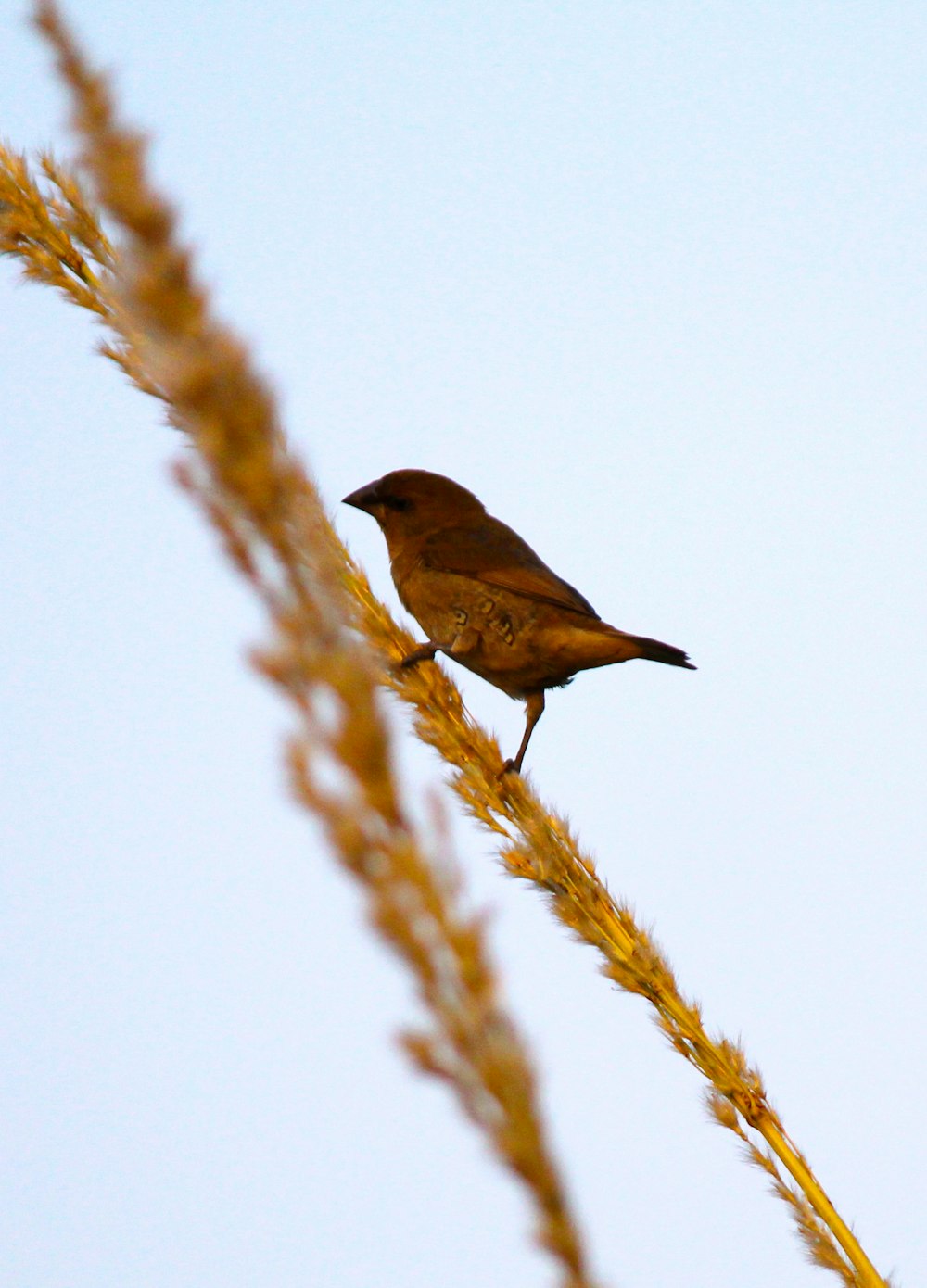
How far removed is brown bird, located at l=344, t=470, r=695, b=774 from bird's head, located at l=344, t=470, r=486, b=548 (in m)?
0.05

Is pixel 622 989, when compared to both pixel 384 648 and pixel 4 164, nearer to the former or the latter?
pixel 384 648

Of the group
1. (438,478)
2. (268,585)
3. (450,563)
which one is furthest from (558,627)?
(268,585)

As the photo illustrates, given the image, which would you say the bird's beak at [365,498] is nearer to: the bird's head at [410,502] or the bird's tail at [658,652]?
the bird's head at [410,502]

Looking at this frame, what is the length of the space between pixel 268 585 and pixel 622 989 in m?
1.26

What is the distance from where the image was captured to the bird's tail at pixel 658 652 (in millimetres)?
4383

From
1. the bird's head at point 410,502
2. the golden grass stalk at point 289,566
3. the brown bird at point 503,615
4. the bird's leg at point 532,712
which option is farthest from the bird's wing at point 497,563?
the golden grass stalk at point 289,566

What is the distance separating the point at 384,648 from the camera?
2.55 m

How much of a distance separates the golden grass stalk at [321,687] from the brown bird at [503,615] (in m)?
3.69

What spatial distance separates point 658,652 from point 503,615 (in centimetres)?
56

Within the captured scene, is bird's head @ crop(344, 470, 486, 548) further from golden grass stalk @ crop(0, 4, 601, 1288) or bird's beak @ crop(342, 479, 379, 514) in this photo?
golden grass stalk @ crop(0, 4, 601, 1288)

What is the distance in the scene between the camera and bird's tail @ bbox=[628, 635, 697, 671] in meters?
4.38

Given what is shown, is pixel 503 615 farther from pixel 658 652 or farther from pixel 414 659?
pixel 414 659

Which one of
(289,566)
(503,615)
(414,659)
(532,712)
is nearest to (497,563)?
(503,615)

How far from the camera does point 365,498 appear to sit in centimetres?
523
